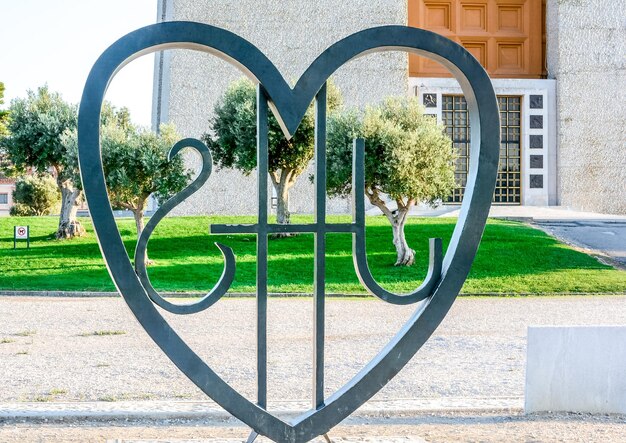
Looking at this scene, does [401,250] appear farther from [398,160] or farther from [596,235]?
[596,235]

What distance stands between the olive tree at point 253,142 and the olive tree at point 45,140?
5.00 m

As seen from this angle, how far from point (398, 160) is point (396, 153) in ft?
0.68

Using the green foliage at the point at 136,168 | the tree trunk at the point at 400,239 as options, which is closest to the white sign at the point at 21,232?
the green foliage at the point at 136,168

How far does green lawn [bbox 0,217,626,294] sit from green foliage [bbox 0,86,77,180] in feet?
8.29

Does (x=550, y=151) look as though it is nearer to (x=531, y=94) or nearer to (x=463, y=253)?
(x=531, y=94)

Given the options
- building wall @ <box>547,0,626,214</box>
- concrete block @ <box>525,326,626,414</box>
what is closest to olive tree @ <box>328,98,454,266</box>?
concrete block @ <box>525,326,626,414</box>

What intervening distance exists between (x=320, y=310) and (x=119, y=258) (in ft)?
4.27

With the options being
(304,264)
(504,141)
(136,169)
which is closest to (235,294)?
(304,264)

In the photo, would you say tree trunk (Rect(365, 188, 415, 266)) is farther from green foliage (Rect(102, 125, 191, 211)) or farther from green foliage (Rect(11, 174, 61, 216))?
green foliage (Rect(11, 174, 61, 216))

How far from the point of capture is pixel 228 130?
2680 centimetres

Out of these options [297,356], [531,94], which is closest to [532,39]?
[531,94]

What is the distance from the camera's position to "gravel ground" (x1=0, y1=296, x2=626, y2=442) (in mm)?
6480

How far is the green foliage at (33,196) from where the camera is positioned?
40.9 metres

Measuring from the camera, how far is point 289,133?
511 centimetres
